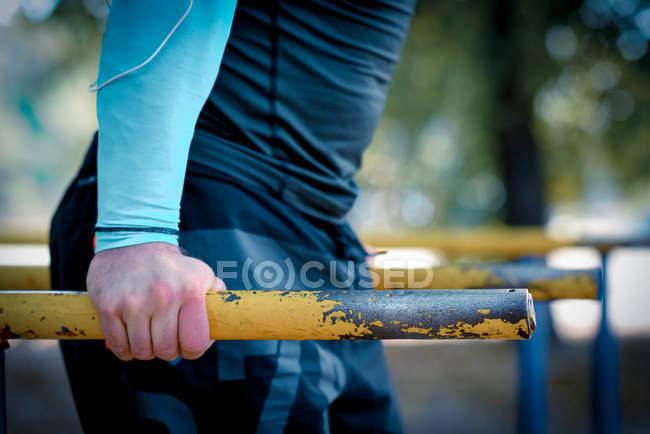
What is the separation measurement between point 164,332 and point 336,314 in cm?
23

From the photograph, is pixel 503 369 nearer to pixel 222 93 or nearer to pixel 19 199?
pixel 222 93

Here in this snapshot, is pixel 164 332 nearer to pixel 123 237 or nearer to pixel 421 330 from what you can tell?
pixel 123 237

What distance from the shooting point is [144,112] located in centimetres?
73

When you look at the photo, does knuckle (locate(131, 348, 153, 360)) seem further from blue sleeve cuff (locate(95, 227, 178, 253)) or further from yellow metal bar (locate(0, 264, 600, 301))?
yellow metal bar (locate(0, 264, 600, 301))

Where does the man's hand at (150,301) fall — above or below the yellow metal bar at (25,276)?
above

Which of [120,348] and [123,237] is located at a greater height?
[123,237]

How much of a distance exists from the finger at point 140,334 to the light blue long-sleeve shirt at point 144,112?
0.11 m

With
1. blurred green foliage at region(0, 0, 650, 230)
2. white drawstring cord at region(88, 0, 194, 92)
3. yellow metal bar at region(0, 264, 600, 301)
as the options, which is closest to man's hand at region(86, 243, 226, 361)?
white drawstring cord at region(88, 0, 194, 92)

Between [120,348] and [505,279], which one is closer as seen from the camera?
[120,348]

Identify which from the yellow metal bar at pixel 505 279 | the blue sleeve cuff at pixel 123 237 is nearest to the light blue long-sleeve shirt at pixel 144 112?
the blue sleeve cuff at pixel 123 237

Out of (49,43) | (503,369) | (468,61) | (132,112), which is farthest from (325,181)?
(49,43)

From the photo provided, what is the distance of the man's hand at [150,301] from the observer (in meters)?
0.68

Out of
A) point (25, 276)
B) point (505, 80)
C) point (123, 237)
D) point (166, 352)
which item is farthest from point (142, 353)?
point (505, 80)

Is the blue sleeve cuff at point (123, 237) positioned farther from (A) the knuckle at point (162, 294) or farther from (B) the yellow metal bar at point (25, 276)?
(B) the yellow metal bar at point (25, 276)
